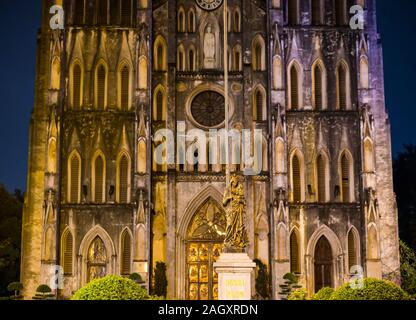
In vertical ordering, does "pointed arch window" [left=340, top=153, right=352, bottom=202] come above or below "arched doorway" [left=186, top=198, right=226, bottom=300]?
above

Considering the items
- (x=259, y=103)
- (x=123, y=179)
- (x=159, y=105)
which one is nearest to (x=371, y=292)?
(x=123, y=179)

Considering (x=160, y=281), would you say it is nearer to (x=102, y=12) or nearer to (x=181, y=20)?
(x=181, y=20)

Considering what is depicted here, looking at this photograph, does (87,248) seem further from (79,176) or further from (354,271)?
(354,271)

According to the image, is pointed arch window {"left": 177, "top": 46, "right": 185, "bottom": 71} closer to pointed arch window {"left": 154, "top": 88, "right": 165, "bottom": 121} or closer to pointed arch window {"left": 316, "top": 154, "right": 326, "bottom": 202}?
pointed arch window {"left": 154, "top": 88, "right": 165, "bottom": 121}

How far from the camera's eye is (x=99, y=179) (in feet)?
126

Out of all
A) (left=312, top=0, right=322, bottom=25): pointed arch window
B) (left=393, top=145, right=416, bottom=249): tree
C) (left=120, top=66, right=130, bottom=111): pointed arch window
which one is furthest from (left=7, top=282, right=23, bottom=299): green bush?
(left=393, top=145, right=416, bottom=249): tree

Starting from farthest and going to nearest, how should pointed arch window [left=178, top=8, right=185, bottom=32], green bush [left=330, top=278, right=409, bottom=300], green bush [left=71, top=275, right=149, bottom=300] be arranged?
pointed arch window [left=178, top=8, right=185, bottom=32] < green bush [left=330, top=278, right=409, bottom=300] < green bush [left=71, top=275, right=149, bottom=300]

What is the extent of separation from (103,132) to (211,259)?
8215 millimetres

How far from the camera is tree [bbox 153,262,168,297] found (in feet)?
123

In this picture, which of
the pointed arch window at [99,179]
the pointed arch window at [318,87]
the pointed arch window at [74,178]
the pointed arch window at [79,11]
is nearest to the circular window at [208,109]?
the pointed arch window at [318,87]

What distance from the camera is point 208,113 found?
131ft

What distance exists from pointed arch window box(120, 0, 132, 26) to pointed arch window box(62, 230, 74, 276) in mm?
11051

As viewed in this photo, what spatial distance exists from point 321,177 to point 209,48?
8817 mm

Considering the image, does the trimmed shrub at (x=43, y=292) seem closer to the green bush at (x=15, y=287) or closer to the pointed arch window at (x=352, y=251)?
the green bush at (x=15, y=287)
